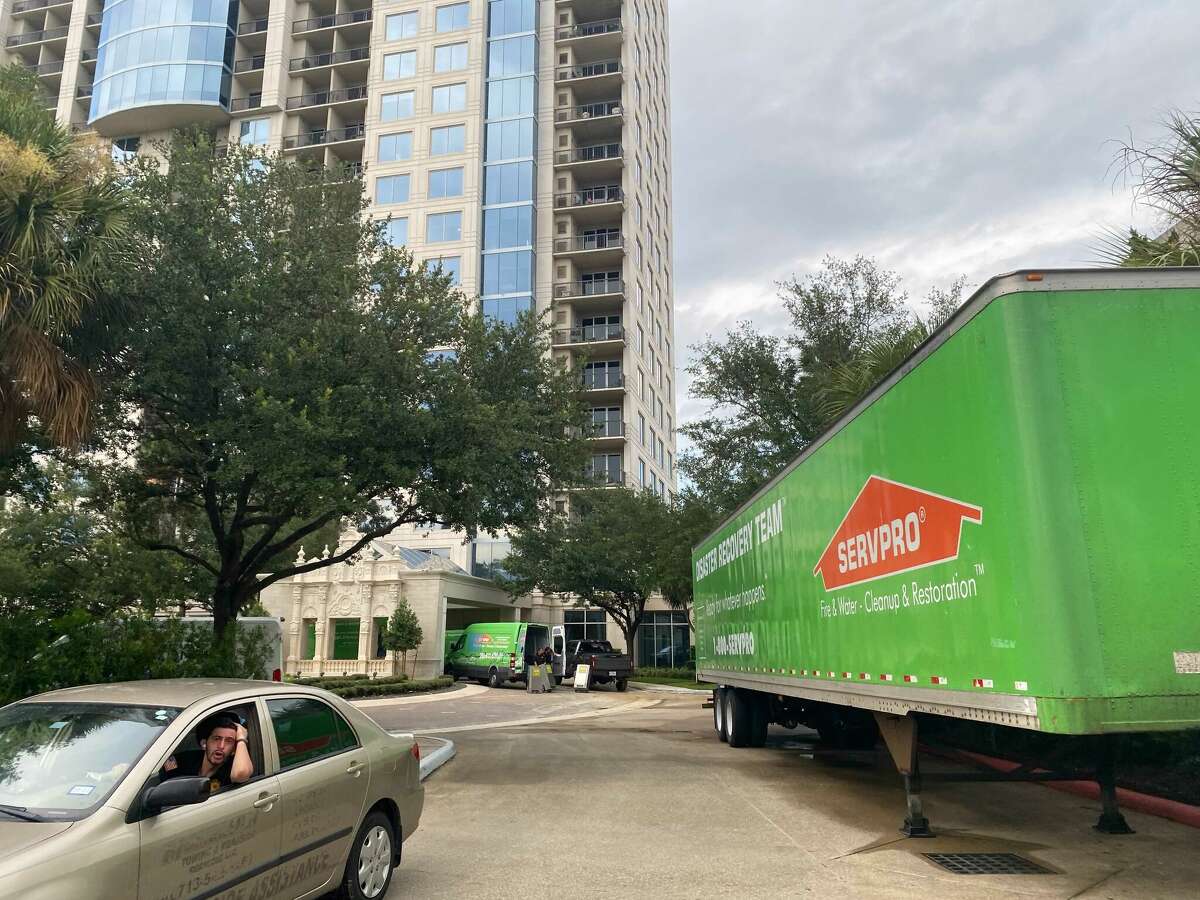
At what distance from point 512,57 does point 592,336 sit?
60.9 ft

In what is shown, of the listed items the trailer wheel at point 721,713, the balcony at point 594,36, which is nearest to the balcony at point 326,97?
the balcony at point 594,36

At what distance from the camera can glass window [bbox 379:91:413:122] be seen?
54.2 m

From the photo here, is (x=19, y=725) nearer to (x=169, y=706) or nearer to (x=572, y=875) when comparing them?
(x=169, y=706)

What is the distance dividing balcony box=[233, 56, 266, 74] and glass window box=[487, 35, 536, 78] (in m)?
16.4

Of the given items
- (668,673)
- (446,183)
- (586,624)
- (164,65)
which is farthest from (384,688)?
(164,65)

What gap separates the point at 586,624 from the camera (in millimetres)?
53344

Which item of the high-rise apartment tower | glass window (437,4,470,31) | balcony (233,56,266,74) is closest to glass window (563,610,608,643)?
the high-rise apartment tower

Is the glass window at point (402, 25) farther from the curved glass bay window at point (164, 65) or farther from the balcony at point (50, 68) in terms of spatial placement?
the balcony at point (50, 68)

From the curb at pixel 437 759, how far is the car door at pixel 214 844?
715 cm

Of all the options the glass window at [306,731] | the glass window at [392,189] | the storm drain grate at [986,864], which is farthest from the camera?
the glass window at [392,189]

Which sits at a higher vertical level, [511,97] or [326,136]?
[511,97]

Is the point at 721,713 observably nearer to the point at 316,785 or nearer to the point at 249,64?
the point at 316,785

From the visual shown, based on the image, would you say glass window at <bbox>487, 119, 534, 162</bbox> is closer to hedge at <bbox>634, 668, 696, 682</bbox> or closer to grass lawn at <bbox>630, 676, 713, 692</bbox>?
hedge at <bbox>634, 668, 696, 682</bbox>

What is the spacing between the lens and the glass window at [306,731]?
507 cm
